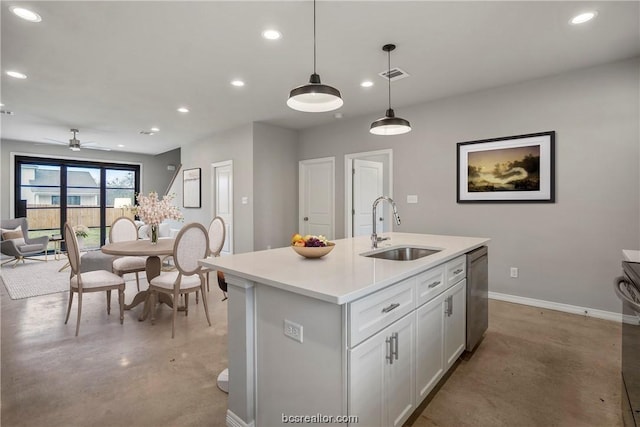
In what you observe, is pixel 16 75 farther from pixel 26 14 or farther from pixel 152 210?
pixel 152 210

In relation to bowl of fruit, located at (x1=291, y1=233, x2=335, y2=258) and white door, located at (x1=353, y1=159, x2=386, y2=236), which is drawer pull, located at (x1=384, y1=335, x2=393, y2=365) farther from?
white door, located at (x1=353, y1=159, x2=386, y2=236)

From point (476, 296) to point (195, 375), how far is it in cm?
217

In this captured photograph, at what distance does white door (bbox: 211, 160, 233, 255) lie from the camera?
6.22 meters

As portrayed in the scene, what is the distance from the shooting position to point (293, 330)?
4.67 feet

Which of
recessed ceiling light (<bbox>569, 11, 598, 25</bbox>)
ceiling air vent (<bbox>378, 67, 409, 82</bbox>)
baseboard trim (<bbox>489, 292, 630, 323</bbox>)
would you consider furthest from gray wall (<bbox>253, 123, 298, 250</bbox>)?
recessed ceiling light (<bbox>569, 11, 598, 25</bbox>)

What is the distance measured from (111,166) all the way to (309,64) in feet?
25.7

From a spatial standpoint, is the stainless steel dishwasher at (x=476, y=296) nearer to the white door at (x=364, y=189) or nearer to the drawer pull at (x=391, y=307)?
the drawer pull at (x=391, y=307)

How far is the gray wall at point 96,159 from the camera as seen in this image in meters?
7.07

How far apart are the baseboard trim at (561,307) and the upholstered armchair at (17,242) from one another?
8075mm

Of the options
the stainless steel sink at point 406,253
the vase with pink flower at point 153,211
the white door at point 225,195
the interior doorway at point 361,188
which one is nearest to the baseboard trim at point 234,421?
the stainless steel sink at point 406,253

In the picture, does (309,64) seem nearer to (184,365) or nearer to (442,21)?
(442,21)

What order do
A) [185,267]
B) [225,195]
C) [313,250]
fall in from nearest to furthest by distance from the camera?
[313,250]
[185,267]
[225,195]

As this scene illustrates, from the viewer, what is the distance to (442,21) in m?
2.51

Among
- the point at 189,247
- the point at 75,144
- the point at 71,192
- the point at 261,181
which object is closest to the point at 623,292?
the point at 189,247
